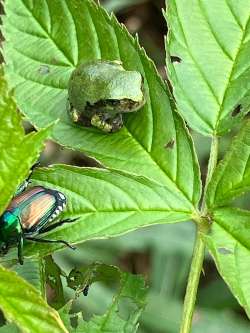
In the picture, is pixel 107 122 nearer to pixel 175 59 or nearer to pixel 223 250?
pixel 175 59

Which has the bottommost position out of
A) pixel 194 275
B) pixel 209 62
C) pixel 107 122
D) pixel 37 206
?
pixel 194 275

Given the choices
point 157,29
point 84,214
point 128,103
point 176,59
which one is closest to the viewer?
point 84,214

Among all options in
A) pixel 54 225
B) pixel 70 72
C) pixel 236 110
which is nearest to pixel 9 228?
pixel 54 225

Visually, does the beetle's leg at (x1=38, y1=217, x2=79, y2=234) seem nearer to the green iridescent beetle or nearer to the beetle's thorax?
the green iridescent beetle

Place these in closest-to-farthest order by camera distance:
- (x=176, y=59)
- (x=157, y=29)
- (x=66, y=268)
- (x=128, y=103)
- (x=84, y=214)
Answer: (x=84, y=214) → (x=176, y=59) → (x=128, y=103) → (x=66, y=268) → (x=157, y=29)

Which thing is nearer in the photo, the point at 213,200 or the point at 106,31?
the point at 213,200

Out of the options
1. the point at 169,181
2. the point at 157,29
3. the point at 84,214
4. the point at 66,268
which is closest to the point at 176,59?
the point at 169,181

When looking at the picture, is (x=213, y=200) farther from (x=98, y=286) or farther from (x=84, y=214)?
(x=98, y=286)

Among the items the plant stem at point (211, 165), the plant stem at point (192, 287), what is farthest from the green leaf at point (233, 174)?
the plant stem at point (192, 287)
